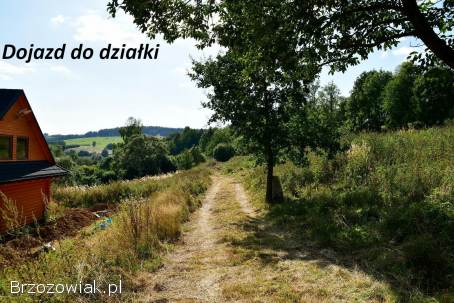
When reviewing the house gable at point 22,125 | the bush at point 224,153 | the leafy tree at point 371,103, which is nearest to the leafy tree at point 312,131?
the house gable at point 22,125

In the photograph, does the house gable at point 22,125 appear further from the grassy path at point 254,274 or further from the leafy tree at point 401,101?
the leafy tree at point 401,101

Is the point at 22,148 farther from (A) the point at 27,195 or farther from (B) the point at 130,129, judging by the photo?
(B) the point at 130,129

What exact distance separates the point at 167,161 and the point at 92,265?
240 feet

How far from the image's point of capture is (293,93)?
51.8 feet

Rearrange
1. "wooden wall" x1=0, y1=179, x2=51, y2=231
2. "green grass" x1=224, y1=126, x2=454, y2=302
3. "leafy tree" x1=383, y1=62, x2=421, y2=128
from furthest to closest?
"leafy tree" x1=383, y1=62, x2=421, y2=128 → "wooden wall" x1=0, y1=179, x2=51, y2=231 → "green grass" x1=224, y1=126, x2=454, y2=302

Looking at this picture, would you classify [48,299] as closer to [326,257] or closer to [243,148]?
[326,257]

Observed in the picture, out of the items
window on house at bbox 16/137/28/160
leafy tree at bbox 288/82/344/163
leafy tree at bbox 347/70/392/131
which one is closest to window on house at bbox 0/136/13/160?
window on house at bbox 16/137/28/160

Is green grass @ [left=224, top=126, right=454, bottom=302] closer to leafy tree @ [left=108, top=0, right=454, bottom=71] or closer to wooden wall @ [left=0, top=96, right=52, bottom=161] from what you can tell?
leafy tree @ [left=108, top=0, right=454, bottom=71]

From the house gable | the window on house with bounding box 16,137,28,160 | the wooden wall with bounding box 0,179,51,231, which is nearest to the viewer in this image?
the wooden wall with bounding box 0,179,51,231

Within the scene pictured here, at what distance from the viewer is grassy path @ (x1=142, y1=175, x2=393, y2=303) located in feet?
20.1

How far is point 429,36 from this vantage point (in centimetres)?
676

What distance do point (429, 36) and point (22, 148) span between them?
21722 mm

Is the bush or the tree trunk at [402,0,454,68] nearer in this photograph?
the tree trunk at [402,0,454,68]

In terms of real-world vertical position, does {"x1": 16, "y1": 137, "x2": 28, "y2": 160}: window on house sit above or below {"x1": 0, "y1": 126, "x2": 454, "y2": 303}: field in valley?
above
